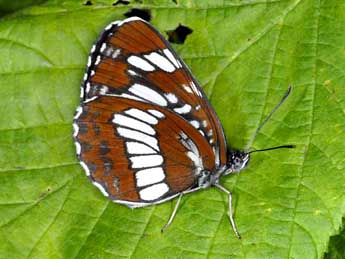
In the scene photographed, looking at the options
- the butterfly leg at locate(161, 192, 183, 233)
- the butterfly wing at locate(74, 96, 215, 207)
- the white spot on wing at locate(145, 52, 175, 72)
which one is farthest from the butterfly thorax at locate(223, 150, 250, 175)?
the white spot on wing at locate(145, 52, 175, 72)

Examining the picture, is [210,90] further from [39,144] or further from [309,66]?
[39,144]

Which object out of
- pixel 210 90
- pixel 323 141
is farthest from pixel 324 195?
pixel 210 90

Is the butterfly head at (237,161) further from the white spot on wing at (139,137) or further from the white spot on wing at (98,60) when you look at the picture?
the white spot on wing at (98,60)

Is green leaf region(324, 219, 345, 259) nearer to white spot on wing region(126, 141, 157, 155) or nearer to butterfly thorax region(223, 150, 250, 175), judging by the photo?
butterfly thorax region(223, 150, 250, 175)

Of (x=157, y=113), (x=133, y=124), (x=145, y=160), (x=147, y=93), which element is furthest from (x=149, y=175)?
(x=147, y=93)

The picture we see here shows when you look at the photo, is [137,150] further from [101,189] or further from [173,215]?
[173,215]

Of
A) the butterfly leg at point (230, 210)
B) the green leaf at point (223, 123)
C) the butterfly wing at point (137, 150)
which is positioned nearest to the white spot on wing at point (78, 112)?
the butterfly wing at point (137, 150)
